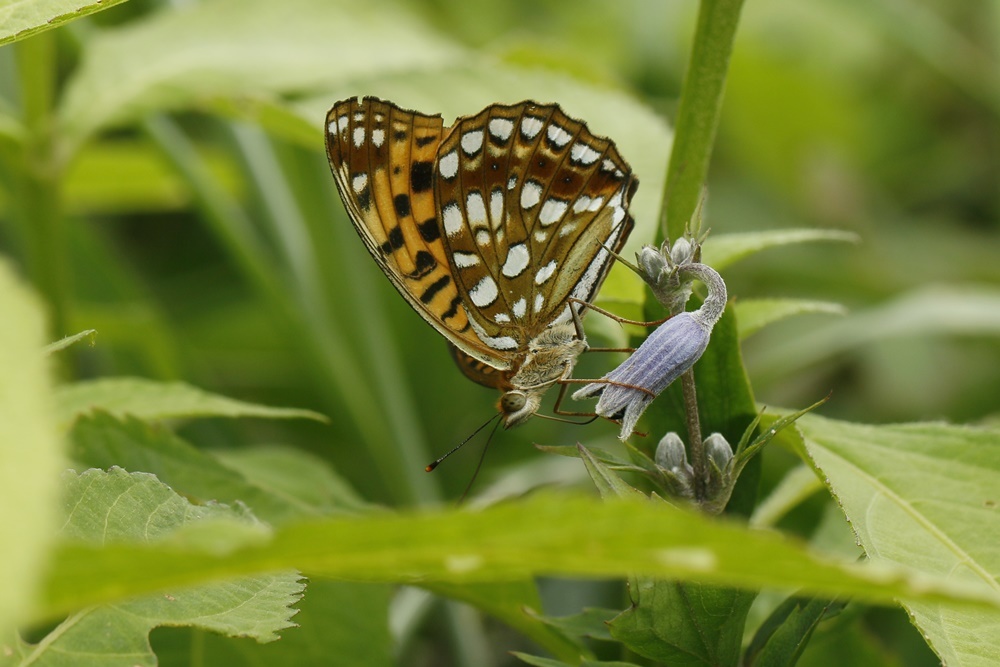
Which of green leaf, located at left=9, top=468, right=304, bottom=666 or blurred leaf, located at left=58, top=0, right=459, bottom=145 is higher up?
blurred leaf, located at left=58, top=0, right=459, bottom=145

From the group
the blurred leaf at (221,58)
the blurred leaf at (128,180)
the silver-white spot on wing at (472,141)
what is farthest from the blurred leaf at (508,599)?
the blurred leaf at (128,180)

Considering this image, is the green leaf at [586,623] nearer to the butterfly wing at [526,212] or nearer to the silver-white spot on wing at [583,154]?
the butterfly wing at [526,212]

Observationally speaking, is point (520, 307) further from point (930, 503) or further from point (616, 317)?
point (930, 503)

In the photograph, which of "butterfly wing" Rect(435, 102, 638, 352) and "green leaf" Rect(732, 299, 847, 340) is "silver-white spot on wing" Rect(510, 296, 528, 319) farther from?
"green leaf" Rect(732, 299, 847, 340)

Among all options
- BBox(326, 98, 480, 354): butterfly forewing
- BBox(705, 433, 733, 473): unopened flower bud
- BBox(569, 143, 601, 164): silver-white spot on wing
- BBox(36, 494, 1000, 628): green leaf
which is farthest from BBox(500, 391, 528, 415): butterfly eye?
BBox(36, 494, 1000, 628): green leaf

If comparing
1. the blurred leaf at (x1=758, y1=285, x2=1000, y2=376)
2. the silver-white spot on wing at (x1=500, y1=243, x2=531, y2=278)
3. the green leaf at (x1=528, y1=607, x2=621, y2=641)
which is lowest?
the blurred leaf at (x1=758, y1=285, x2=1000, y2=376)

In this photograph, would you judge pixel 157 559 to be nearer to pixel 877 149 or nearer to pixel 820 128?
A: pixel 820 128
